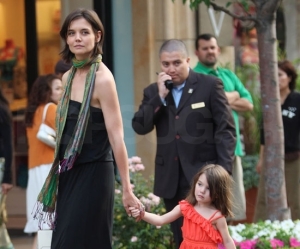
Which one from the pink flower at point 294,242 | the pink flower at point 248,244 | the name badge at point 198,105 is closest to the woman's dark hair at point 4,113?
the name badge at point 198,105

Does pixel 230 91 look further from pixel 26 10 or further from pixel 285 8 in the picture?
pixel 285 8

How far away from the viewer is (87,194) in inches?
222

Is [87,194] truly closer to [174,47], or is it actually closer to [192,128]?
[192,128]

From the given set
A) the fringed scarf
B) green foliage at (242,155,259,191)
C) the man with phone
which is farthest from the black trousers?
green foliage at (242,155,259,191)

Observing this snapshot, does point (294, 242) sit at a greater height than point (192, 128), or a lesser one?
lesser

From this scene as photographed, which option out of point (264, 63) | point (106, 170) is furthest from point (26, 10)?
point (106, 170)

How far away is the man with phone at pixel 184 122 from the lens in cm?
720

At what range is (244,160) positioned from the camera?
36.2ft

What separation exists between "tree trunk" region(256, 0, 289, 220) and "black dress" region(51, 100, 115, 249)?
2496mm

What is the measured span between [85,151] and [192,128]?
173 centimetres

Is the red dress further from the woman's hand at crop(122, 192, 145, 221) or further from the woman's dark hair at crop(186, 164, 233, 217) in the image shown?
the woman's hand at crop(122, 192, 145, 221)

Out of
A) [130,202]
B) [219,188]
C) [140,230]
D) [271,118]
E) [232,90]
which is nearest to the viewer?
[130,202]

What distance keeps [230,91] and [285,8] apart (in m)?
5.98

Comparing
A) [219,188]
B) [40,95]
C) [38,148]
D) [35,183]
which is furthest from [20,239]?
[219,188]
